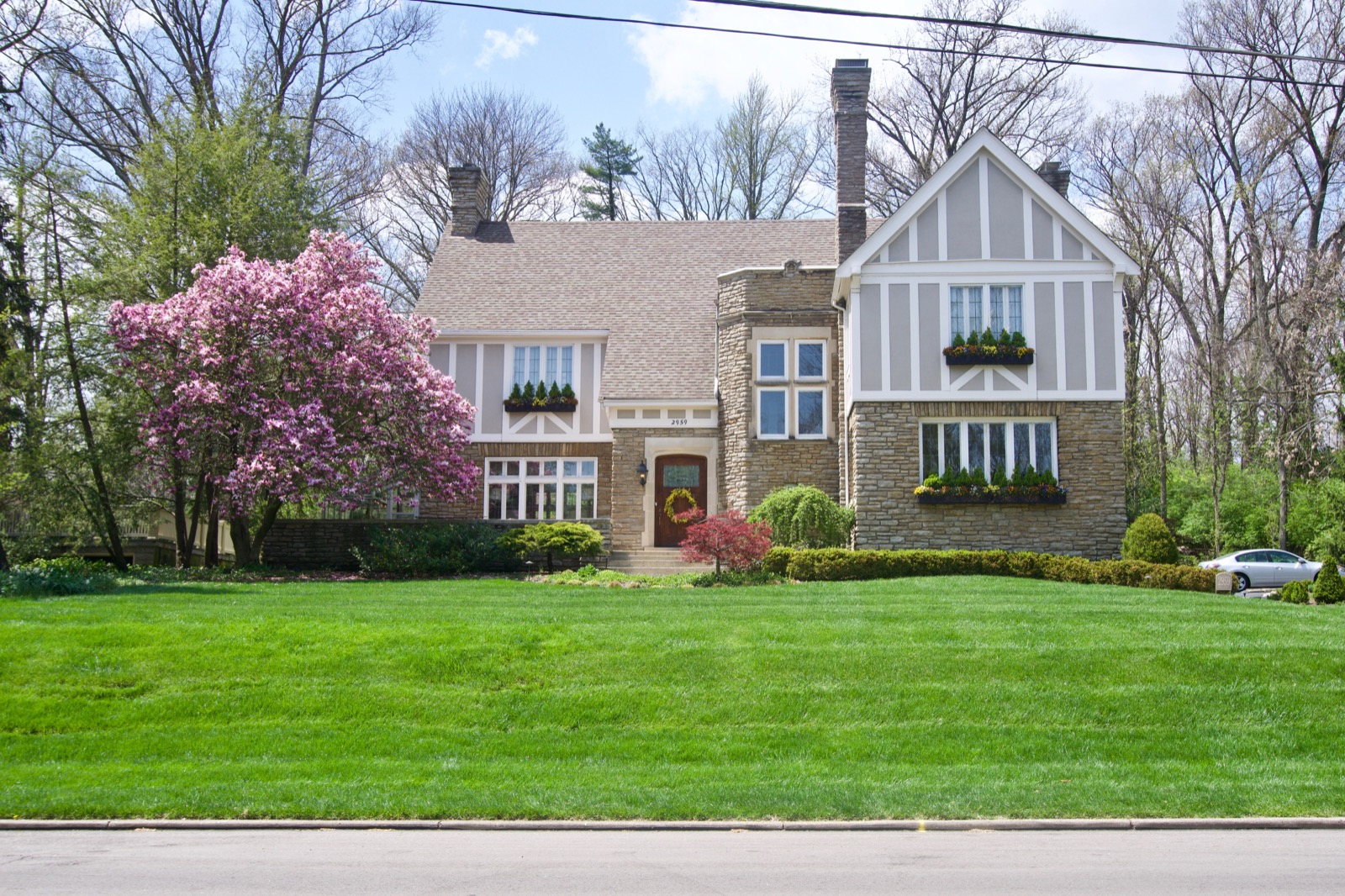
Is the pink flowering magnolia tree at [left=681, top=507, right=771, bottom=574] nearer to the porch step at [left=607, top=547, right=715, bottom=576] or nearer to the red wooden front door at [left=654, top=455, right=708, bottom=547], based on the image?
the porch step at [left=607, top=547, right=715, bottom=576]

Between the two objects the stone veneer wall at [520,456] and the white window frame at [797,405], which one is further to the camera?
the stone veneer wall at [520,456]

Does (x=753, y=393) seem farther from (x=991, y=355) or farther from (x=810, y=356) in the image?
(x=991, y=355)

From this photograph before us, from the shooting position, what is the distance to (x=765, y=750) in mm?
9508

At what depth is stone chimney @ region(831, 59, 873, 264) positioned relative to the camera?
24.0 metres

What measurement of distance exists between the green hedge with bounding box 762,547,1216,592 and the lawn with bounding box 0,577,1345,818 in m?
4.21

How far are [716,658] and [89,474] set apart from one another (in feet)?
55.7

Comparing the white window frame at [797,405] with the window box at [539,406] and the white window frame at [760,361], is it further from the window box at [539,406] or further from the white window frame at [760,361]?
the window box at [539,406]

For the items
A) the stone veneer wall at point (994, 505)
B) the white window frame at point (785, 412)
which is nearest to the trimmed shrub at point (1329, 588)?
the stone veneer wall at point (994, 505)

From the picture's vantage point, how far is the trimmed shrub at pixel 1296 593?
56.9ft

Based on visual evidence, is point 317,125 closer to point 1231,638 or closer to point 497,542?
point 497,542

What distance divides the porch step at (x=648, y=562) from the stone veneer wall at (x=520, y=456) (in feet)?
7.74

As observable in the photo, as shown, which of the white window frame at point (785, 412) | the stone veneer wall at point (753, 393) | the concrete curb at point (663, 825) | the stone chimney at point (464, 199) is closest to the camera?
the concrete curb at point (663, 825)

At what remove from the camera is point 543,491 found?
25.7 metres

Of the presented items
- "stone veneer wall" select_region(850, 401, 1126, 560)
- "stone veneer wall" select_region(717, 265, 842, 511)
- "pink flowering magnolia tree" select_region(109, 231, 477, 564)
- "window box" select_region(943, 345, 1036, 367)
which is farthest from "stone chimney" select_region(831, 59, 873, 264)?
"pink flowering magnolia tree" select_region(109, 231, 477, 564)
